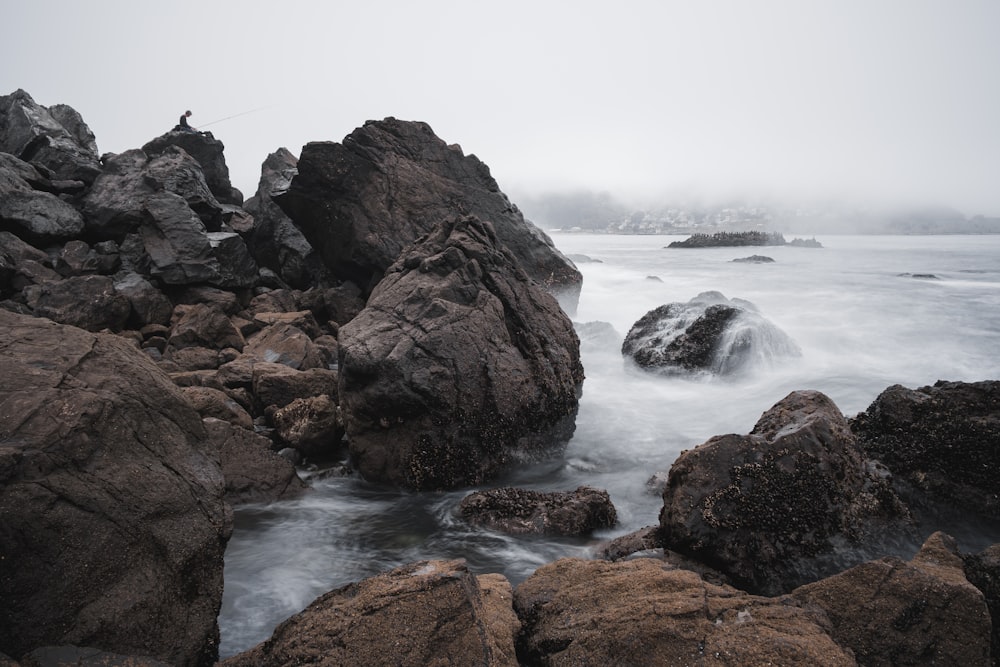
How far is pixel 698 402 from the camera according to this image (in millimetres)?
10219

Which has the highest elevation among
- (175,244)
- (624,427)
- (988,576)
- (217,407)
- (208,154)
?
(208,154)

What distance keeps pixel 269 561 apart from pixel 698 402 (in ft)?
24.4

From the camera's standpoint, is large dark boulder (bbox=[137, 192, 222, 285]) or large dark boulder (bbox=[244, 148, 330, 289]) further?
large dark boulder (bbox=[244, 148, 330, 289])

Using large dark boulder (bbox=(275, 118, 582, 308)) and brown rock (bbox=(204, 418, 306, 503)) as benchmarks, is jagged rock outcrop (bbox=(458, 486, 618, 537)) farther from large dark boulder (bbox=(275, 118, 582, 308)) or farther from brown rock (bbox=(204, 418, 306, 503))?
large dark boulder (bbox=(275, 118, 582, 308))

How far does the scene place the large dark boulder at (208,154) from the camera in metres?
20.3

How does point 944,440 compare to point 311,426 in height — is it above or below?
above

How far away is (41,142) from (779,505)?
66.6 feet

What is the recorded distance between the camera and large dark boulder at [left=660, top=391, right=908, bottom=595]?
14.1ft

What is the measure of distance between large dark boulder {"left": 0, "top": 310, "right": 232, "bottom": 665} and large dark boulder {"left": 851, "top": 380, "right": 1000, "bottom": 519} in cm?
579

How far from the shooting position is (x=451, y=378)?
696 cm

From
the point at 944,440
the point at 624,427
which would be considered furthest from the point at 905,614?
the point at 624,427

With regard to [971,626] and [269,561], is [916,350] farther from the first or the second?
[269,561]

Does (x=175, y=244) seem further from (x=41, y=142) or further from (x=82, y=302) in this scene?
(x=41, y=142)

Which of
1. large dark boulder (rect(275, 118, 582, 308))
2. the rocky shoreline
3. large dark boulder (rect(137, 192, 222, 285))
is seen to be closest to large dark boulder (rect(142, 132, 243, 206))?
large dark boulder (rect(137, 192, 222, 285))
